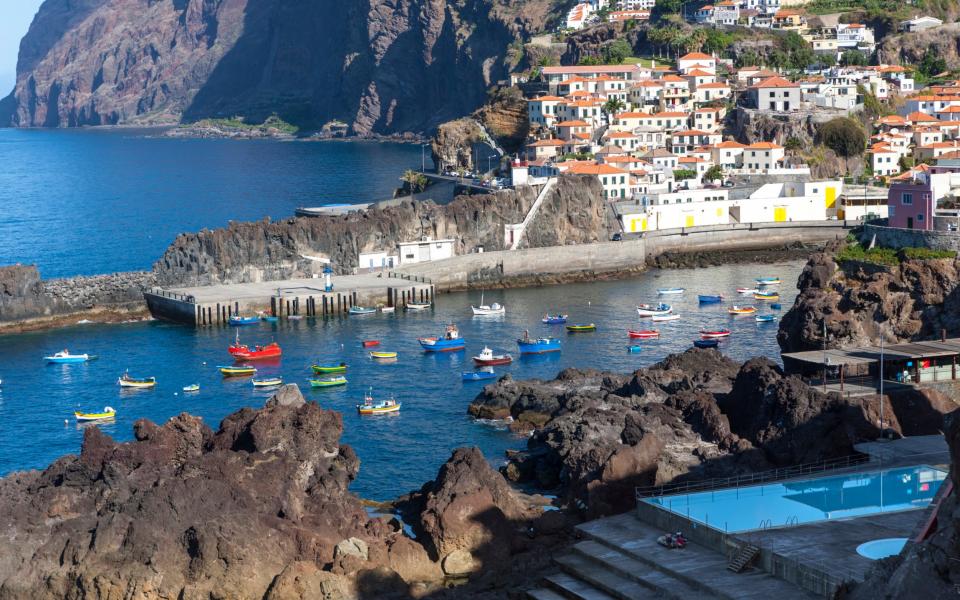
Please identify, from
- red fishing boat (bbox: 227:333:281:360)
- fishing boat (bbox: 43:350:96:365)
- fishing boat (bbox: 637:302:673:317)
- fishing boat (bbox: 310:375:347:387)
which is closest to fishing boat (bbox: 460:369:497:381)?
fishing boat (bbox: 310:375:347:387)

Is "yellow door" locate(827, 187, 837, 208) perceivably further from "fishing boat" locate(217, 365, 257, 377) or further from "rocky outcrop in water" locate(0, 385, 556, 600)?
"rocky outcrop in water" locate(0, 385, 556, 600)

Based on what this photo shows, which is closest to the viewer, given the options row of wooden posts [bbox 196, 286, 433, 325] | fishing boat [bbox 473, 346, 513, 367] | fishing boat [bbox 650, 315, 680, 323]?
fishing boat [bbox 473, 346, 513, 367]

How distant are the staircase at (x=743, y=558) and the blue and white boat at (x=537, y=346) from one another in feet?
114

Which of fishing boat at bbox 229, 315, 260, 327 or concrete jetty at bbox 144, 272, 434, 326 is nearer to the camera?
fishing boat at bbox 229, 315, 260, 327

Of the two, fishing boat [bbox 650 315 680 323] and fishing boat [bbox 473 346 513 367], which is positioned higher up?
fishing boat [bbox 650 315 680 323]

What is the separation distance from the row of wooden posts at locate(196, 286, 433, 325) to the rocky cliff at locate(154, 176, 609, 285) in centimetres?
626

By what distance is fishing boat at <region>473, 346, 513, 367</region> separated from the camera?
201 feet

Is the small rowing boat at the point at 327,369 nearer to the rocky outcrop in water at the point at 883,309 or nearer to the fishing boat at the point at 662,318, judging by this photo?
the fishing boat at the point at 662,318

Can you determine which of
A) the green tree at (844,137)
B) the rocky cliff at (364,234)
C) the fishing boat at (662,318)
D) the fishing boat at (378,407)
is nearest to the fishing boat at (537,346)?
the fishing boat at (662,318)

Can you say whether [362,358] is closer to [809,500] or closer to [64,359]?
[64,359]

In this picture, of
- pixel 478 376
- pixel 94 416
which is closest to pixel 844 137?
pixel 478 376

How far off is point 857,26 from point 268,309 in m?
78.7

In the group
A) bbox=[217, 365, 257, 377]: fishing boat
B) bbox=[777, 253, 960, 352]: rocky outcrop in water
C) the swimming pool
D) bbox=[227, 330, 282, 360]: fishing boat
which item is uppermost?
bbox=[777, 253, 960, 352]: rocky outcrop in water

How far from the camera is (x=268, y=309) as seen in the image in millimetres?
75562
